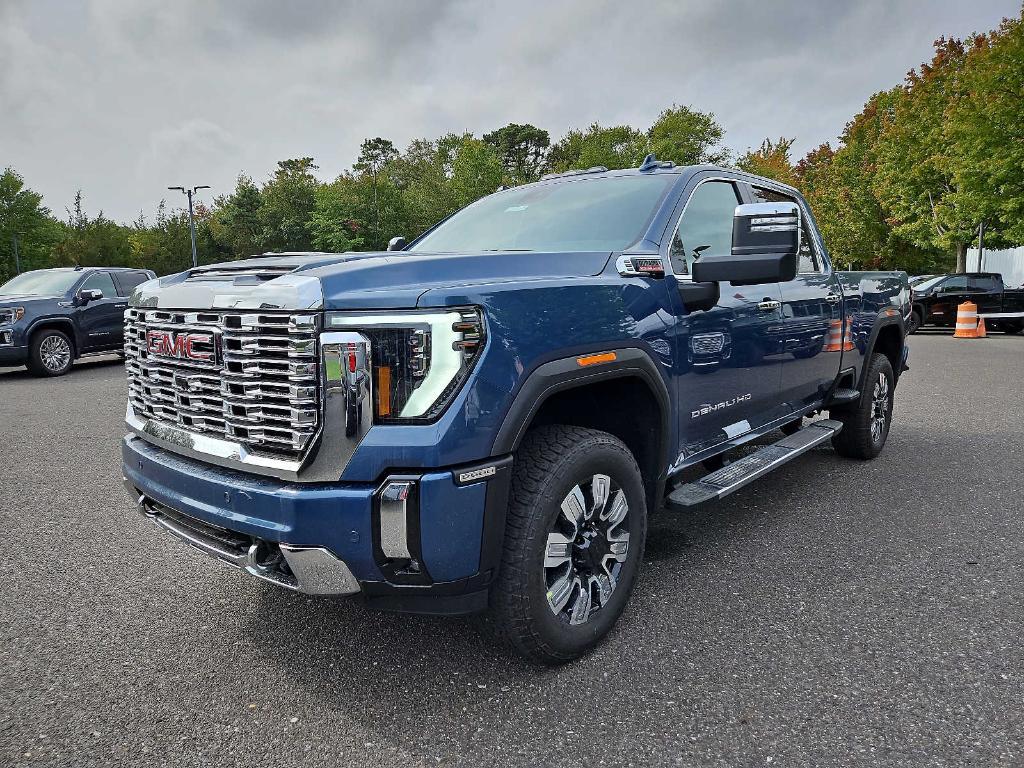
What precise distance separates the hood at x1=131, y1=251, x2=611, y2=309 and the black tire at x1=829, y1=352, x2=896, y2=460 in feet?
10.6

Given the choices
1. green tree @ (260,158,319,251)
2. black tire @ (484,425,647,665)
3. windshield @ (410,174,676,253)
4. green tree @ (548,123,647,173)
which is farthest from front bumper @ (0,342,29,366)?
green tree @ (260,158,319,251)

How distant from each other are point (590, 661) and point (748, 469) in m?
1.44

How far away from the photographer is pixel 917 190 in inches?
1091

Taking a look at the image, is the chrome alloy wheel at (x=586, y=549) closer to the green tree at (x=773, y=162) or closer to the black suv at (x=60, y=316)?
the black suv at (x=60, y=316)

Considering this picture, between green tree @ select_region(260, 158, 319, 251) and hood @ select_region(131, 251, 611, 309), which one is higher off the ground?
green tree @ select_region(260, 158, 319, 251)

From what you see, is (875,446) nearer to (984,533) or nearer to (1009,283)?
(984,533)

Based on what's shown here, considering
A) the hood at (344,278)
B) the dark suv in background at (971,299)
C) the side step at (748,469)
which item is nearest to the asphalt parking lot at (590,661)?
the side step at (748,469)

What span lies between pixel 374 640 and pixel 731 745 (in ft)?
4.54

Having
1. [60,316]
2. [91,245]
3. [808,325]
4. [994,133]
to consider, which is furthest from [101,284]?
[91,245]

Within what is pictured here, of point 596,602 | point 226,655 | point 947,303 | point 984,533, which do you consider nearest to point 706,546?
point 596,602

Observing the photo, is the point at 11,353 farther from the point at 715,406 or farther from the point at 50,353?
the point at 715,406

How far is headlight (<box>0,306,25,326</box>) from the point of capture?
10.9 meters

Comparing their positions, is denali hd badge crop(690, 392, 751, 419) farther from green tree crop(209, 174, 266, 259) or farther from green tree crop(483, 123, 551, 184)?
green tree crop(483, 123, 551, 184)

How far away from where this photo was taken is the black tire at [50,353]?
441 inches
